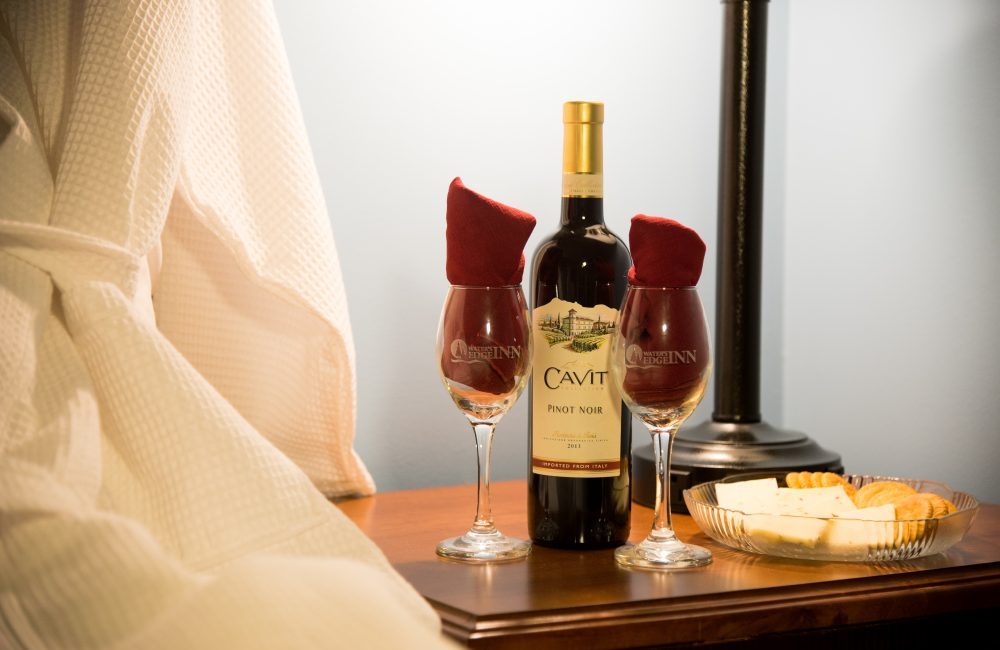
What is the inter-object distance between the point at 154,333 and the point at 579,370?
11.3 inches

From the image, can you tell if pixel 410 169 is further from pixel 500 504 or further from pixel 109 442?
pixel 109 442

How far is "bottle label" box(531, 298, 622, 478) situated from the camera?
0.75m

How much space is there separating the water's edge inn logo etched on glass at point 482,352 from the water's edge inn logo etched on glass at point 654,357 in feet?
0.24

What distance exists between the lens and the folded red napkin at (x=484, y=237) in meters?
0.73

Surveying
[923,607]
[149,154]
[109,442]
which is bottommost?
[923,607]

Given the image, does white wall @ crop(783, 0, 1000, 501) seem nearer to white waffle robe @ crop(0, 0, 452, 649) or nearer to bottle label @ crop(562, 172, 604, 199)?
bottle label @ crop(562, 172, 604, 199)

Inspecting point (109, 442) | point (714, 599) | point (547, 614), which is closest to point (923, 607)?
point (714, 599)

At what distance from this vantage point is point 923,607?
68 centimetres

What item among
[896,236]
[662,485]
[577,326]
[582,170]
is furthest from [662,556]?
[896,236]

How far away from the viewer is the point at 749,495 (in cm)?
79

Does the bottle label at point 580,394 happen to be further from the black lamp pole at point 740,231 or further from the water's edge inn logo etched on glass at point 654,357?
the black lamp pole at point 740,231

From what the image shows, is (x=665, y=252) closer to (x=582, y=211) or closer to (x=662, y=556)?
(x=582, y=211)

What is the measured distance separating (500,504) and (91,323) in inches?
17.2

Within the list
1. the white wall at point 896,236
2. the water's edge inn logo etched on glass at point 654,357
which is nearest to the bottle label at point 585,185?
the water's edge inn logo etched on glass at point 654,357
